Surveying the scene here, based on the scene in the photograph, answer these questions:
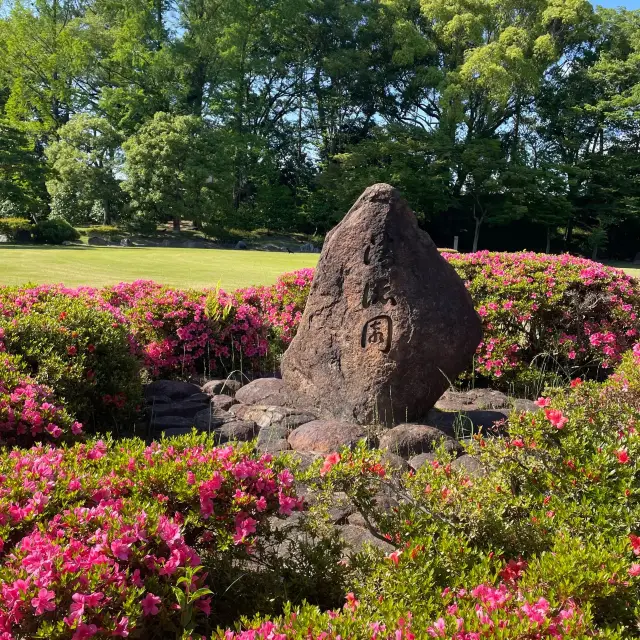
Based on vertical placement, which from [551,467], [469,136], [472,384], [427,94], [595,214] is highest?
[427,94]

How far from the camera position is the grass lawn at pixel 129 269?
12.6m

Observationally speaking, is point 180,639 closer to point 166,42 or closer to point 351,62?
point 351,62

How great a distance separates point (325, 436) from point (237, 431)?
74cm

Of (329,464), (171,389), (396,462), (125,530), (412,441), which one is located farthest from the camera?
(171,389)

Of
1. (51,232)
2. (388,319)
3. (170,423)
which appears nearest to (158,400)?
(170,423)

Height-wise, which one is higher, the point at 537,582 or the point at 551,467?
the point at 551,467

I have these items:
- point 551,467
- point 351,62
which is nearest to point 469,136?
point 351,62

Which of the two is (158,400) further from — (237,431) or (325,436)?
(325,436)

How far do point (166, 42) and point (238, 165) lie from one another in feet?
30.6

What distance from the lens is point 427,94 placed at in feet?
121

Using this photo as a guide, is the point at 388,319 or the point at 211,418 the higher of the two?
the point at 388,319

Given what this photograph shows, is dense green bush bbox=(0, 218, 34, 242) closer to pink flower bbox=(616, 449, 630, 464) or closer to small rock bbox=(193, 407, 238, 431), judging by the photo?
small rock bbox=(193, 407, 238, 431)

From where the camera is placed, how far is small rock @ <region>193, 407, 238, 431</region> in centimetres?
447

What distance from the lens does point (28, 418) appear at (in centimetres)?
316
